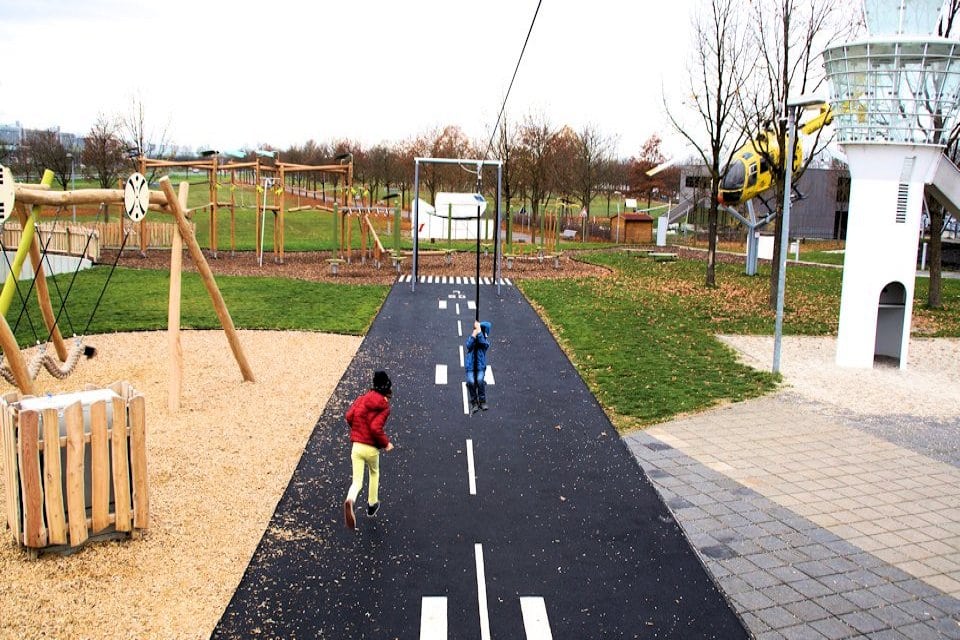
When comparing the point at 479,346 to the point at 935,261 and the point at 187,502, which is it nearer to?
the point at 187,502

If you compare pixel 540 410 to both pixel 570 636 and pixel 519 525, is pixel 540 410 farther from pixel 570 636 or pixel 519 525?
pixel 570 636

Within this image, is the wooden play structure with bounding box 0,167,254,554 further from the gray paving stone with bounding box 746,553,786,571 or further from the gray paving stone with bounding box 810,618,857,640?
the gray paving stone with bounding box 810,618,857,640

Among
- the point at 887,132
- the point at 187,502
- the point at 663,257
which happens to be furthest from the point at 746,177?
the point at 187,502

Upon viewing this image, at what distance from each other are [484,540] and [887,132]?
11.9 meters

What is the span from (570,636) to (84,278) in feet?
77.9

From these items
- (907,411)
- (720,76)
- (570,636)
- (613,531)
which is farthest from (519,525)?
(720,76)

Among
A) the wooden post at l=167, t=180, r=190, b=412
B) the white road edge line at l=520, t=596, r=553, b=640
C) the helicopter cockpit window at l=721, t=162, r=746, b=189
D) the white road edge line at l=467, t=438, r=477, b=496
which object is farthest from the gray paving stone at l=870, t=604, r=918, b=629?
the helicopter cockpit window at l=721, t=162, r=746, b=189

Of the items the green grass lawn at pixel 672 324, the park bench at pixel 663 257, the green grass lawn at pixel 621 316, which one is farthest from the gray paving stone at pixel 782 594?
the park bench at pixel 663 257

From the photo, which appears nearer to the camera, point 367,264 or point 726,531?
point 726,531

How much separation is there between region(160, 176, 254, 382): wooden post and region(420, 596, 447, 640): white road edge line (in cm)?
759

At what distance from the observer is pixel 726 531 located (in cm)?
827

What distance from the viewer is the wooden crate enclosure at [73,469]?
7043mm

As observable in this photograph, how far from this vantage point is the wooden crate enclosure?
7.04 metres

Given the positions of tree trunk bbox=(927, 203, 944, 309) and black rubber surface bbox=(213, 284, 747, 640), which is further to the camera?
tree trunk bbox=(927, 203, 944, 309)
